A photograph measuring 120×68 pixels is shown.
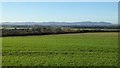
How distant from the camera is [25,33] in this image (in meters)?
59.9

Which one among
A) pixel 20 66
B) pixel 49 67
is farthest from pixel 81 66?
pixel 20 66

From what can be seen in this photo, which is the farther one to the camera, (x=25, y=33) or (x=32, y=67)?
(x=25, y=33)

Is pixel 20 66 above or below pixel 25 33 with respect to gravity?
above

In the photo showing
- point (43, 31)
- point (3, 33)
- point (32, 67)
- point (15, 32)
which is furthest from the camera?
point (43, 31)

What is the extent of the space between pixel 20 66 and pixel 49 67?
1.55 m

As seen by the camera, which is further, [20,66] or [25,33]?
[25,33]

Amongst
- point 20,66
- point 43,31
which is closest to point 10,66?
point 20,66

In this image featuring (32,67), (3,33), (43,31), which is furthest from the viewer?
(43,31)

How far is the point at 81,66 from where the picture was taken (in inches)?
620

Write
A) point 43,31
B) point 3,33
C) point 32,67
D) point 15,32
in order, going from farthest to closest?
point 43,31 → point 15,32 → point 3,33 → point 32,67

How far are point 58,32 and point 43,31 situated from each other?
5.03m

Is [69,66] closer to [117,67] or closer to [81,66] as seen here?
[81,66]

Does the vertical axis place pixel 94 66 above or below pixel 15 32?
above

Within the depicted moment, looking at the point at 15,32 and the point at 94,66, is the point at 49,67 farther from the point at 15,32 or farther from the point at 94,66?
the point at 15,32
